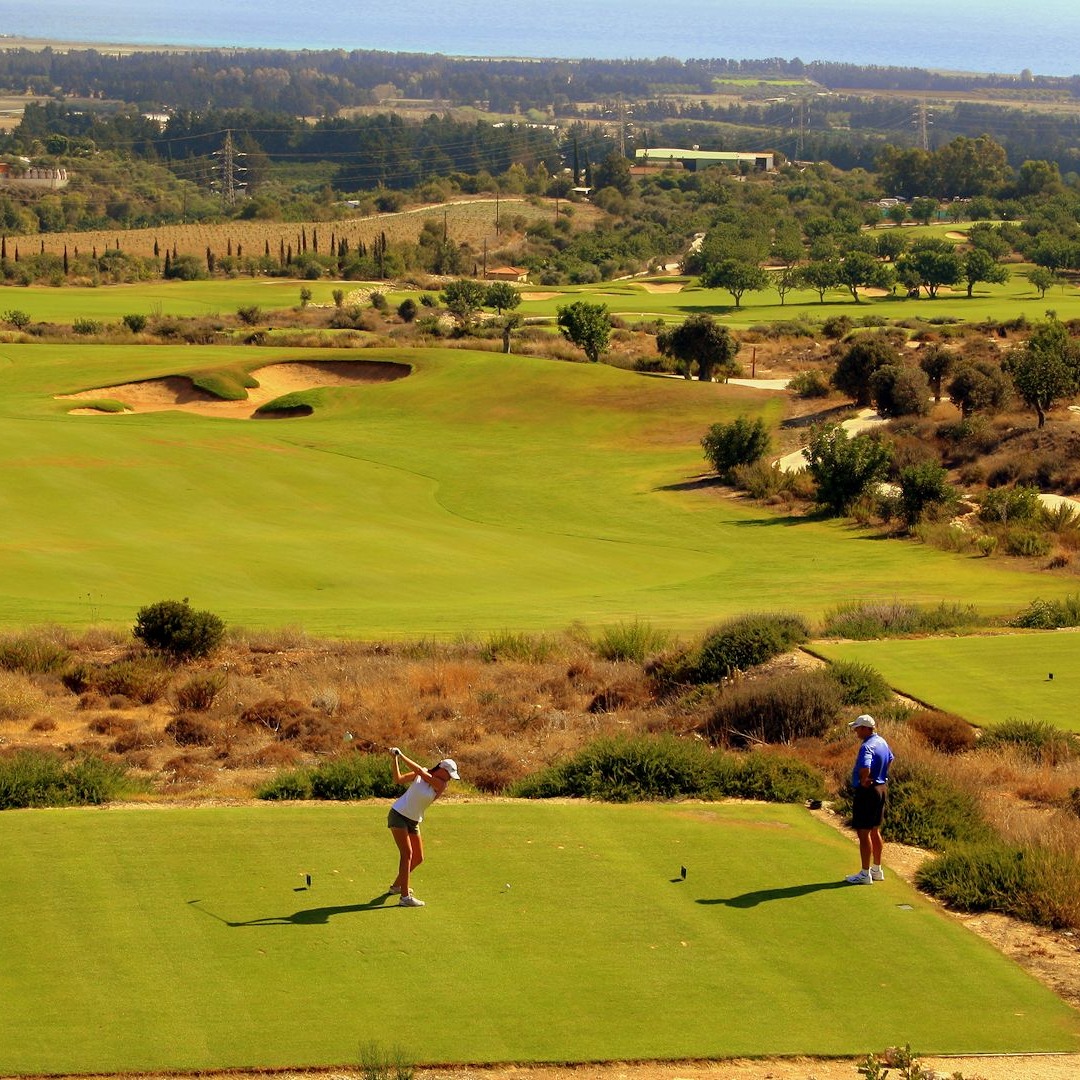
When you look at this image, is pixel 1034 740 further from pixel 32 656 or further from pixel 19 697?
pixel 32 656

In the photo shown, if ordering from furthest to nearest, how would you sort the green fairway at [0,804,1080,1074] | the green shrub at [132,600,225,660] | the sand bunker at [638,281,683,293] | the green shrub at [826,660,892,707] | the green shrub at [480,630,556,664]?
1. the sand bunker at [638,281,683,293]
2. the green shrub at [480,630,556,664]
3. the green shrub at [132,600,225,660]
4. the green shrub at [826,660,892,707]
5. the green fairway at [0,804,1080,1074]

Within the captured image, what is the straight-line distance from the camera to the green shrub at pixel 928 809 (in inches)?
615

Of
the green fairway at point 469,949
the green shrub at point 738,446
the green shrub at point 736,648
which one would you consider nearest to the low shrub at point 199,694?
the green fairway at point 469,949

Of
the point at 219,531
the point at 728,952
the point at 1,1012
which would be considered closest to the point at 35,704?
the point at 1,1012

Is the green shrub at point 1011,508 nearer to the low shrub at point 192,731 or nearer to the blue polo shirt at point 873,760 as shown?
the low shrub at point 192,731

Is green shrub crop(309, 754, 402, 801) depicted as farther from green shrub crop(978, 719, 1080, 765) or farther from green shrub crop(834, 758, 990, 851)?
green shrub crop(978, 719, 1080, 765)

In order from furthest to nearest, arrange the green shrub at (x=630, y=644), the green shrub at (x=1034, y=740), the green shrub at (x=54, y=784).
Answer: the green shrub at (x=630, y=644) → the green shrub at (x=1034, y=740) → the green shrub at (x=54, y=784)

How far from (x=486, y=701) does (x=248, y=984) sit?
10.1 meters

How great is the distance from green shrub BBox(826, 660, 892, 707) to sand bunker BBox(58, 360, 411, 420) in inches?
1574

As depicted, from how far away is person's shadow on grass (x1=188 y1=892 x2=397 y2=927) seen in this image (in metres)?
12.7

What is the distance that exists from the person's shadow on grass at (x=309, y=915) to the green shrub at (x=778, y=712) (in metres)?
7.36

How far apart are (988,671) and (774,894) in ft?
29.2

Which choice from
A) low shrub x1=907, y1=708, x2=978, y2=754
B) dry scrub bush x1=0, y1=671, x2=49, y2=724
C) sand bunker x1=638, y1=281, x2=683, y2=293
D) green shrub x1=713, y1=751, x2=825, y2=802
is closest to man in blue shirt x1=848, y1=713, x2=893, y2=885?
Result: green shrub x1=713, y1=751, x2=825, y2=802

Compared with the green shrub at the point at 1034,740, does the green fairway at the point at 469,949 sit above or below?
above
